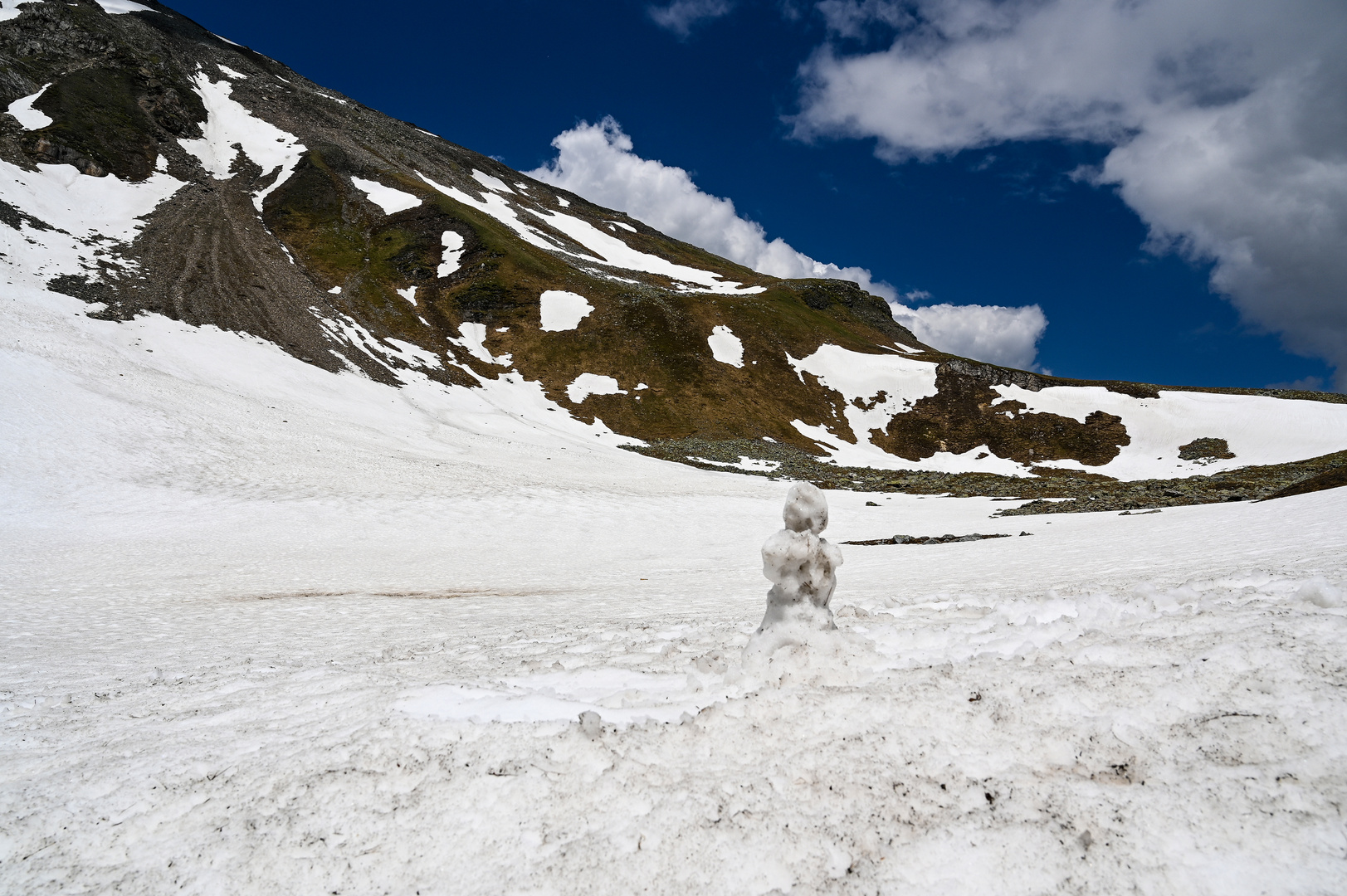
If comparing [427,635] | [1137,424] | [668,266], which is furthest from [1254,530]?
[668,266]

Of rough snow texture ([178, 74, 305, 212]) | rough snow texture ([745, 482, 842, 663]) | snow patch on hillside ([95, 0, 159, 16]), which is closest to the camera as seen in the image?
rough snow texture ([745, 482, 842, 663])

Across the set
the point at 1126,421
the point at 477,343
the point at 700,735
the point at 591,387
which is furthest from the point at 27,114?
the point at 1126,421

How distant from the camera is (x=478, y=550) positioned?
65.1ft

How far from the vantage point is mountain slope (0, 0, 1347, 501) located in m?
49.3

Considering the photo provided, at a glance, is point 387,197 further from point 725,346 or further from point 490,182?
point 725,346

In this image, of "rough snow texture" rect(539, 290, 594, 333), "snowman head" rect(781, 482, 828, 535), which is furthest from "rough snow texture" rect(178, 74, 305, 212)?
"snowman head" rect(781, 482, 828, 535)

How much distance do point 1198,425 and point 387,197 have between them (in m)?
95.9

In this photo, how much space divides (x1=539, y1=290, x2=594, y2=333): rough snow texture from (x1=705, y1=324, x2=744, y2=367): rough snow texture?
577 inches

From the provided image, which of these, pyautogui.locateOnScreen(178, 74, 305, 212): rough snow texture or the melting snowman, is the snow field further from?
pyautogui.locateOnScreen(178, 74, 305, 212): rough snow texture

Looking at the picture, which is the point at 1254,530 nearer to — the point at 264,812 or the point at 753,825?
the point at 753,825

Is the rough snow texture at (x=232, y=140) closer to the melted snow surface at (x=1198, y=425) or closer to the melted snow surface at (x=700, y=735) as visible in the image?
the melted snow surface at (x=700, y=735)

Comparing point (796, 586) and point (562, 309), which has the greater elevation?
point (562, 309)

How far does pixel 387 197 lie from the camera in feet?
275

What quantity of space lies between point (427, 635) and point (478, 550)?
10.5m
